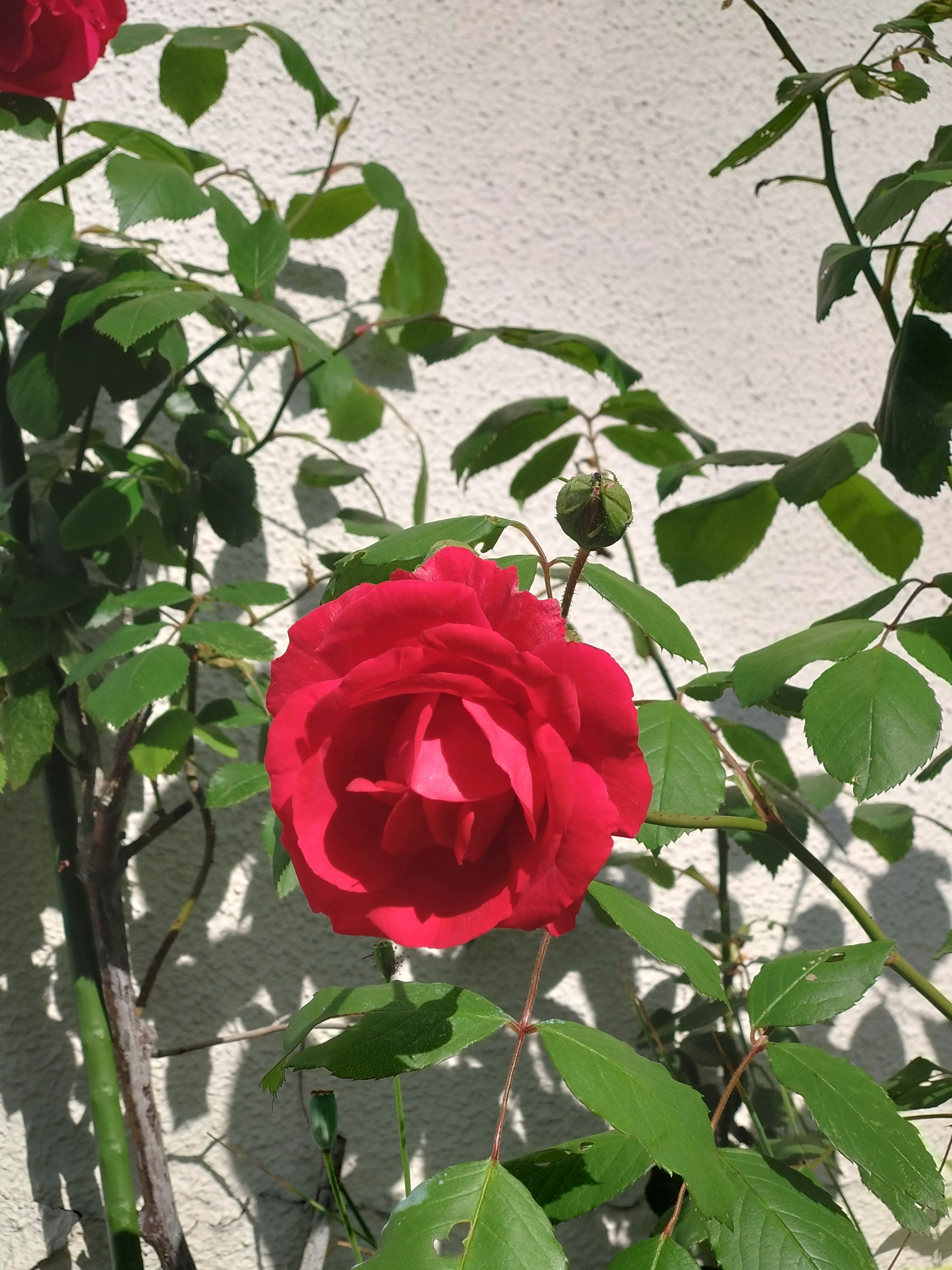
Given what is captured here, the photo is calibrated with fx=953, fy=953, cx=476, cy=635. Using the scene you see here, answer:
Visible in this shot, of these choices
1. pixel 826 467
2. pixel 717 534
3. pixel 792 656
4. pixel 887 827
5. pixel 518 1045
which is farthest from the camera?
pixel 887 827

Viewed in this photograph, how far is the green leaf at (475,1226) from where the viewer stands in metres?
0.34

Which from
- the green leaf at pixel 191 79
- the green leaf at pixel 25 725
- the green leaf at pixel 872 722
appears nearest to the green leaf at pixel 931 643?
the green leaf at pixel 872 722

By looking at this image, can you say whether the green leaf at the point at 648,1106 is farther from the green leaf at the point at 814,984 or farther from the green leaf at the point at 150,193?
the green leaf at the point at 150,193

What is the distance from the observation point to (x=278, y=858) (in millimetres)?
520

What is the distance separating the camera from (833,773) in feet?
1.45

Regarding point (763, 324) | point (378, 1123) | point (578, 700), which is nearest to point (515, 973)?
point (378, 1123)

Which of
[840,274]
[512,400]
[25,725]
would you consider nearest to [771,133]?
[840,274]

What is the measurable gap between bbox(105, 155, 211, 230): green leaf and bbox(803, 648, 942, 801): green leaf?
0.47m

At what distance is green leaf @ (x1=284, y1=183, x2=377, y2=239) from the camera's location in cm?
84

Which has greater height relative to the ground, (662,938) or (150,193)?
(150,193)

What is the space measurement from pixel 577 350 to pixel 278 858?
0.45m

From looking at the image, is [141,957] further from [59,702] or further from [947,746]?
[947,746]

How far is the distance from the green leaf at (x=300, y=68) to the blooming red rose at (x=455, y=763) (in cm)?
55

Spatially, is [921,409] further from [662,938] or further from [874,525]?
[662,938]
